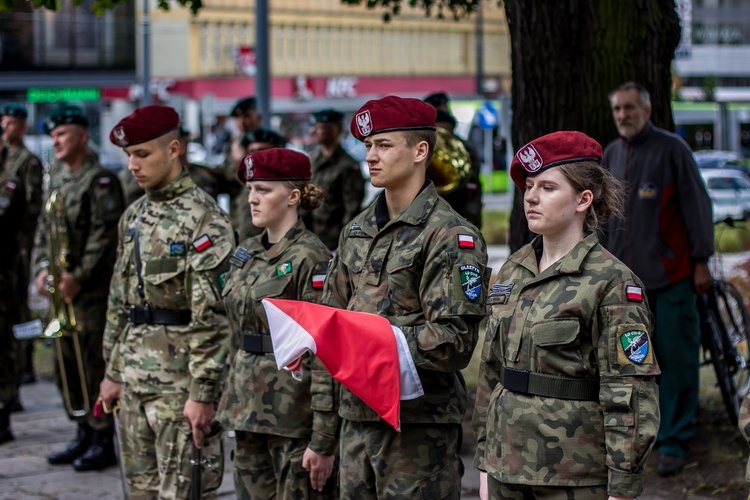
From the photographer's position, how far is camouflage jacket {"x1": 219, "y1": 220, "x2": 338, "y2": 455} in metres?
5.07

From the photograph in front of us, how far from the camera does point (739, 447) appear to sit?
7.16 metres

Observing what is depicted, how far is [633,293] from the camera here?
3.78 metres

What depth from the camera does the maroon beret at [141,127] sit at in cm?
563

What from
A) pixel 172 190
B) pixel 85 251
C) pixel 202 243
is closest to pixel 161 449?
pixel 202 243

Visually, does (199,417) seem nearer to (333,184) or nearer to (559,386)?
(559,386)

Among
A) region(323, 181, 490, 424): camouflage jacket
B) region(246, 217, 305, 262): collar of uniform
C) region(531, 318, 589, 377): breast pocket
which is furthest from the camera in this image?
region(246, 217, 305, 262): collar of uniform

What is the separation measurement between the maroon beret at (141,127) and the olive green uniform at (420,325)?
1.57 metres

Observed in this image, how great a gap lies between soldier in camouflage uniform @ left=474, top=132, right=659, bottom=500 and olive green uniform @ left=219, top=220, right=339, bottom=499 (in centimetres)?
123

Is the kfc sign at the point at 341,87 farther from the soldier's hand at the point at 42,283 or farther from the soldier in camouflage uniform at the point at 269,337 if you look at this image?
the soldier in camouflage uniform at the point at 269,337

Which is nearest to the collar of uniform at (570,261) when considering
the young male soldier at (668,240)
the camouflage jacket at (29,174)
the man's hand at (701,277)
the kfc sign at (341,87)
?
the young male soldier at (668,240)

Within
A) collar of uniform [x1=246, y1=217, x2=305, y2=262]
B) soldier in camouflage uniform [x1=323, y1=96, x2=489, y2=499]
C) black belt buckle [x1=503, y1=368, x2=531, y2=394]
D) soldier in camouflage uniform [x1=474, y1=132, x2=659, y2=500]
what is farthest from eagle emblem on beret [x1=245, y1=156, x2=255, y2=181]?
black belt buckle [x1=503, y1=368, x2=531, y2=394]

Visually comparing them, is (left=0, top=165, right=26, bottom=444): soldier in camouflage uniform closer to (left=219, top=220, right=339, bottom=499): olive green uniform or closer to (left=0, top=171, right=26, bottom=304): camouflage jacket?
(left=0, top=171, right=26, bottom=304): camouflage jacket

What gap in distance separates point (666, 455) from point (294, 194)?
3.04 metres

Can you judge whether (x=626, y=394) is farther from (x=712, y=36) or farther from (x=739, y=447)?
(x=712, y=36)
